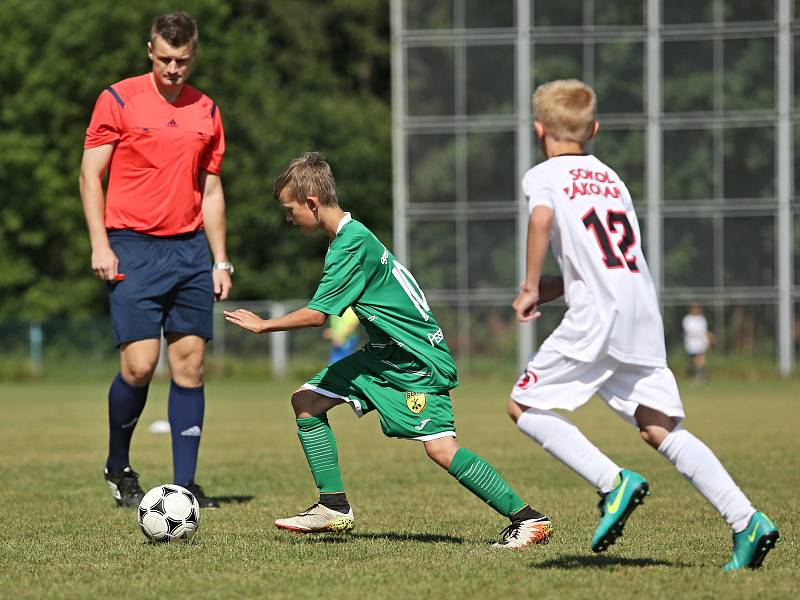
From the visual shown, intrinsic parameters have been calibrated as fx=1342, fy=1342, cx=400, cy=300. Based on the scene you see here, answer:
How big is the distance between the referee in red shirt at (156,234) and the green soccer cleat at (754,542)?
320 centimetres

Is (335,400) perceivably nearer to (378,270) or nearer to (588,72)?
(378,270)

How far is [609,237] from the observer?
4.76 meters

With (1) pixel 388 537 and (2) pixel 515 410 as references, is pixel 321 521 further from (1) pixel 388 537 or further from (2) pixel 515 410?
(2) pixel 515 410

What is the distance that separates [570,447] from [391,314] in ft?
3.83

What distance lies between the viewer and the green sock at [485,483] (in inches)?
215

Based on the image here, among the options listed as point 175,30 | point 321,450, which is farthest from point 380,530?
point 175,30

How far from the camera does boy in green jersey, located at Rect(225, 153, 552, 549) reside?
216 inches

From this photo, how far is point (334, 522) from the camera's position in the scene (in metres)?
5.78

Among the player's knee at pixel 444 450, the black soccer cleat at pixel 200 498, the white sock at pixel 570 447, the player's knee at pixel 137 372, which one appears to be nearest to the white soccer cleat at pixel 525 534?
the player's knee at pixel 444 450

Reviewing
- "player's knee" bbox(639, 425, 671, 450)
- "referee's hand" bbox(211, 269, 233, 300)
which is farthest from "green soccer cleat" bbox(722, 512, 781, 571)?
"referee's hand" bbox(211, 269, 233, 300)

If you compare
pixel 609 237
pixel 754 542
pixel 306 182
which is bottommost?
pixel 754 542

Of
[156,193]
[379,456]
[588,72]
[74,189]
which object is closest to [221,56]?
[74,189]

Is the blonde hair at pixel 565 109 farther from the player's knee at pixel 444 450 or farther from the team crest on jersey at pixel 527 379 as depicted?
the player's knee at pixel 444 450

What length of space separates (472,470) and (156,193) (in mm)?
2500
